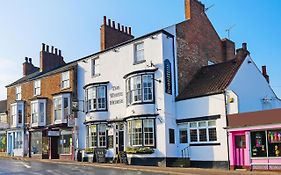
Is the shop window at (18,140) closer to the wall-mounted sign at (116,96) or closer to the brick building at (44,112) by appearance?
the brick building at (44,112)

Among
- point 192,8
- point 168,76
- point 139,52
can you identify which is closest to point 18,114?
point 139,52

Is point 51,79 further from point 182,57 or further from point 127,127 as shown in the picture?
point 182,57

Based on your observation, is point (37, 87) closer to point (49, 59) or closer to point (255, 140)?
point (49, 59)

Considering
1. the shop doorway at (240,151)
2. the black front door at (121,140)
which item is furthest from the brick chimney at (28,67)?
the shop doorway at (240,151)

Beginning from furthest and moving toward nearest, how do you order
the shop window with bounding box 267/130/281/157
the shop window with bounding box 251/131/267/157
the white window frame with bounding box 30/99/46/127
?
the white window frame with bounding box 30/99/46/127 → the shop window with bounding box 251/131/267/157 → the shop window with bounding box 267/130/281/157

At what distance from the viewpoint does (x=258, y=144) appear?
21469 millimetres

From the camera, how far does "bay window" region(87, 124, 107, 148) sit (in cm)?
3086

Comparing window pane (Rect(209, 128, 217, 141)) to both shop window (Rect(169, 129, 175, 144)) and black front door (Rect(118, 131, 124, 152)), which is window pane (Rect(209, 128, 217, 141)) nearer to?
shop window (Rect(169, 129, 175, 144))

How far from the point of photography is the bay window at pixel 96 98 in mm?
31297

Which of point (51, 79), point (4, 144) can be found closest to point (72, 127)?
point (51, 79)

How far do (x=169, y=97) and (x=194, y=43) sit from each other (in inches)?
247

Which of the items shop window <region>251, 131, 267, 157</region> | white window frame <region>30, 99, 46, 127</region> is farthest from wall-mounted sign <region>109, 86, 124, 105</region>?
shop window <region>251, 131, 267, 157</region>

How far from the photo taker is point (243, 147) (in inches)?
883

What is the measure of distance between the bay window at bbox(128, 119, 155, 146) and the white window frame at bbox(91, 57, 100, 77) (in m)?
7.12
